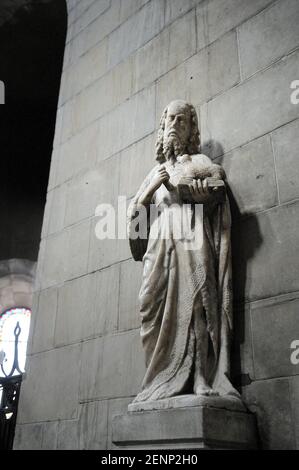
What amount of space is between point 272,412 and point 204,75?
2.80 meters

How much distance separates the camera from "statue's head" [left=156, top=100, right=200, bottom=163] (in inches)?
137

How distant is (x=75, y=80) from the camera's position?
5.73 metres

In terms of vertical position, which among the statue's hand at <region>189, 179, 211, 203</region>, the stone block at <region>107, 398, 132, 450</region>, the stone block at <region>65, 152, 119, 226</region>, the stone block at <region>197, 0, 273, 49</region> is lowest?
the stone block at <region>107, 398, 132, 450</region>

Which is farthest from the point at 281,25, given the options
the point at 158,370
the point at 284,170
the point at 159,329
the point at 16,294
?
the point at 16,294

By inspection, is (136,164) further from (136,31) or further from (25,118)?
(25,118)

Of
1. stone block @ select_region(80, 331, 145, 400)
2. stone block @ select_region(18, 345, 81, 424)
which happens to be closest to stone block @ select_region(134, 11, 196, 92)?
stone block @ select_region(80, 331, 145, 400)

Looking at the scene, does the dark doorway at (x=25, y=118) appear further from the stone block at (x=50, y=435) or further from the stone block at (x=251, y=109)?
the stone block at (x=251, y=109)

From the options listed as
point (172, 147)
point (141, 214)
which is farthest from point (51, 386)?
point (172, 147)

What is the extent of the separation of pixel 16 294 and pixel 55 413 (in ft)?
27.5

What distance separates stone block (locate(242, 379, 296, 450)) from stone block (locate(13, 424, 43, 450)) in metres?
2.05

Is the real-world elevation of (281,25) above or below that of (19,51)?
below

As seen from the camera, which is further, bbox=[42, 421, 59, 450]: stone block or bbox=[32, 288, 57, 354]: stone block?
bbox=[32, 288, 57, 354]: stone block

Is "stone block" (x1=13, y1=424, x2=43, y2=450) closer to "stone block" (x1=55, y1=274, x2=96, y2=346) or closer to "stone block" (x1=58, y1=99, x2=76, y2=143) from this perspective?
"stone block" (x1=55, y1=274, x2=96, y2=346)

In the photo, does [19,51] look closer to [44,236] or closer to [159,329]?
[44,236]
